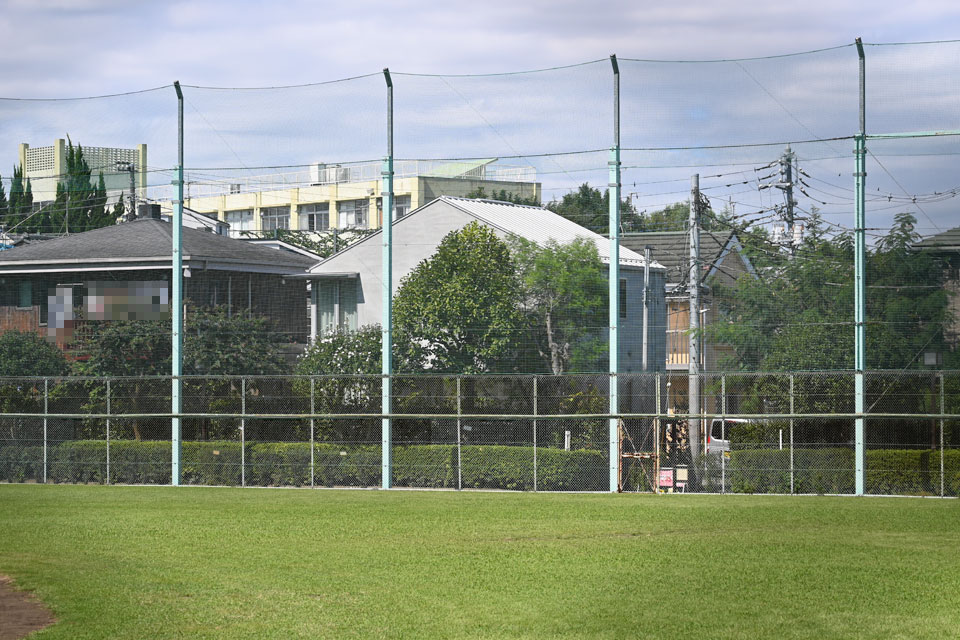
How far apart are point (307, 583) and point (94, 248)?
49.9 ft

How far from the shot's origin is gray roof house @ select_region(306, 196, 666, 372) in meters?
17.6

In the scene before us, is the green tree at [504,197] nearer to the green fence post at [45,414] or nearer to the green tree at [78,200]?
the green tree at [78,200]

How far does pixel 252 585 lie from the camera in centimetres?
910

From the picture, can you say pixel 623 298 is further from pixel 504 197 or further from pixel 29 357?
pixel 29 357

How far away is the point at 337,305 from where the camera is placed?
19750 mm

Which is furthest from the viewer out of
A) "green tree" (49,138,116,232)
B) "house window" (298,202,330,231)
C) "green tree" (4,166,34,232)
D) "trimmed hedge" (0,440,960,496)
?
"house window" (298,202,330,231)

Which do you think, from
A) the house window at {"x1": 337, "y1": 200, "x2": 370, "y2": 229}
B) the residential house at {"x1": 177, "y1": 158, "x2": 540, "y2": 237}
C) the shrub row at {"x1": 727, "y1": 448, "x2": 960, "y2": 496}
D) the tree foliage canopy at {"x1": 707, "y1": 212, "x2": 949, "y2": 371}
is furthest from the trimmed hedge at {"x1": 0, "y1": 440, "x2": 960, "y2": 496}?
the house window at {"x1": 337, "y1": 200, "x2": 370, "y2": 229}

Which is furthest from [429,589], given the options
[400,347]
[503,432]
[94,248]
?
[94,248]

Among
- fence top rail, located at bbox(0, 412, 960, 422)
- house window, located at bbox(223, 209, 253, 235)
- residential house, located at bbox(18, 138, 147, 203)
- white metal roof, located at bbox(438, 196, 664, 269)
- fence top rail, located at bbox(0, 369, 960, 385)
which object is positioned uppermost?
residential house, located at bbox(18, 138, 147, 203)

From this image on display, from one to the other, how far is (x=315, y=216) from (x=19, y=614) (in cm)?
1569

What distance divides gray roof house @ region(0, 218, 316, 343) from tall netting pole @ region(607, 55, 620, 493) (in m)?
5.71

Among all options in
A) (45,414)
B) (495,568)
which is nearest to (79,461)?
(45,414)

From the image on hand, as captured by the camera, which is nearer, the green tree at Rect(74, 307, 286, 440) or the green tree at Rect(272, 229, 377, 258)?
the green tree at Rect(74, 307, 286, 440)

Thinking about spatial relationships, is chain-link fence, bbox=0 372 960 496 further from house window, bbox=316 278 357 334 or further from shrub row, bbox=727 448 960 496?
house window, bbox=316 278 357 334
